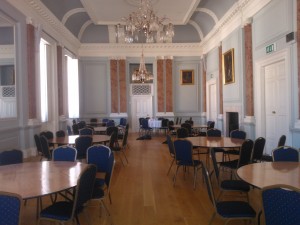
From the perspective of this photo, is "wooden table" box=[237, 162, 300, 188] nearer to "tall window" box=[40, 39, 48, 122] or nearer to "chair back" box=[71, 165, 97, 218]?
"chair back" box=[71, 165, 97, 218]

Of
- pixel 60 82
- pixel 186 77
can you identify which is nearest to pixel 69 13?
Answer: pixel 60 82

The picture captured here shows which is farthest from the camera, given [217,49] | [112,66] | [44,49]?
[112,66]

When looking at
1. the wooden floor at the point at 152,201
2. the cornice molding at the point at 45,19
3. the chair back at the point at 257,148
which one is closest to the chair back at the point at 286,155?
the wooden floor at the point at 152,201

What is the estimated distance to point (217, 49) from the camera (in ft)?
Answer: 37.2

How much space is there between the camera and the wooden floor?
3.49 m

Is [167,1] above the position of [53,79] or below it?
above

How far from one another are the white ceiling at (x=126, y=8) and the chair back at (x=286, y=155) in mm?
7179

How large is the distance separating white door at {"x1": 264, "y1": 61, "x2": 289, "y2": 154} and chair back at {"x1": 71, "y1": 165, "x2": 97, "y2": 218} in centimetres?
489

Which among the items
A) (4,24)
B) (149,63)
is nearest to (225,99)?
(149,63)

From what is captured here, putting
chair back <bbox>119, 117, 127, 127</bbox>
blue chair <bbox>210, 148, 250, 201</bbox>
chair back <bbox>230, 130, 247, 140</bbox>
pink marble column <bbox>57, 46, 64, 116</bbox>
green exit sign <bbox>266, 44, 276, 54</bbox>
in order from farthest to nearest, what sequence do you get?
1. chair back <bbox>119, 117, 127, 127</bbox>
2. pink marble column <bbox>57, 46, 64, 116</bbox>
3. green exit sign <bbox>266, 44, 276, 54</bbox>
4. chair back <bbox>230, 130, 247, 140</bbox>
5. blue chair <bbox>210, 148, 250, 201</bbox>

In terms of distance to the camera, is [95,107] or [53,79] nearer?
[53,79]

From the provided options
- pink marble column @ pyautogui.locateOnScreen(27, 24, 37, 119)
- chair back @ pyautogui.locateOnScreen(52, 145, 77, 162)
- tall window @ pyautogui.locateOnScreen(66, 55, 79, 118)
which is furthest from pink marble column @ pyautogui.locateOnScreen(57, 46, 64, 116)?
chair back @ pyautogui.locateOnScreen(52, 145, 77, 162)

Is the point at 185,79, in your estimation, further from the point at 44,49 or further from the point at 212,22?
the point at 44,49

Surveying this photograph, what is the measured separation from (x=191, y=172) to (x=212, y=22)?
7.45 metres
